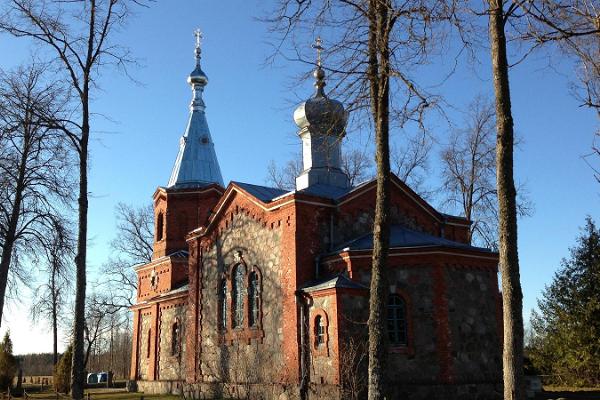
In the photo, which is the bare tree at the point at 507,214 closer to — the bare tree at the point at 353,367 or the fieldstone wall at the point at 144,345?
the bare tree at the point at 353,367

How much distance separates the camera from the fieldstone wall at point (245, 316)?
16.4m

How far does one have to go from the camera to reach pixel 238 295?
18203 millimetres

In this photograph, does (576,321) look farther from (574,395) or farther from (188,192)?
(188,192)

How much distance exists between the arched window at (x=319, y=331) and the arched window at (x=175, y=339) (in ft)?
28.3

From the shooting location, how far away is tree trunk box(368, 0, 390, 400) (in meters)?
9.18

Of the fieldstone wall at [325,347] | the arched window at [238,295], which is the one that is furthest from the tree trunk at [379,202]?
the arched window at [238,295]

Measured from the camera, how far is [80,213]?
13.7 metres

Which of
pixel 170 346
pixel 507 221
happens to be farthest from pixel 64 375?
pixel 507 221

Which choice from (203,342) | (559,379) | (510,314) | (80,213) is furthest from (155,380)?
(510,314)

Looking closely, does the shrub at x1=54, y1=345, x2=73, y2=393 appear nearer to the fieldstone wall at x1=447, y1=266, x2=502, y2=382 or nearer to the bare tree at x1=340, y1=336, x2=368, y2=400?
the bare tree at x1=340, y1=336, x2=368, y2=400

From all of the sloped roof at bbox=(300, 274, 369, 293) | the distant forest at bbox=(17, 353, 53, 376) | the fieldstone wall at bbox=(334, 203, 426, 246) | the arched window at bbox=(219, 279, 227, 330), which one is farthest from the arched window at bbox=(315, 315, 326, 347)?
the distant forest at bbox=(17, 353, 53, 376)

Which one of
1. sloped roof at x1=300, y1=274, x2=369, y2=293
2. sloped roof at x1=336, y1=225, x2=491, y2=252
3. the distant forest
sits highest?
sloped roof at x1=336, y1=225, x2=491, y2=252

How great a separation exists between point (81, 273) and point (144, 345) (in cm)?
1208

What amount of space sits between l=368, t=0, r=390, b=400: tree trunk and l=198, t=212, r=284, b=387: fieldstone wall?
7.00m
